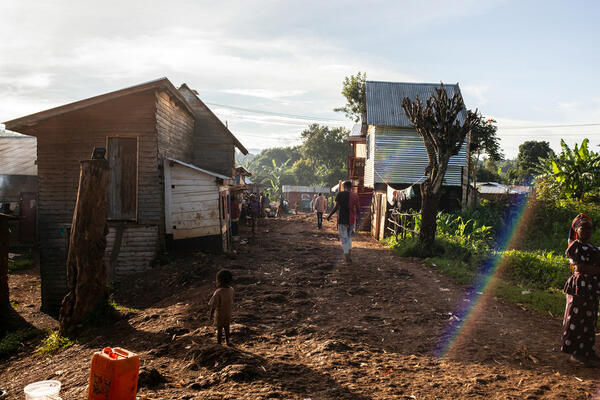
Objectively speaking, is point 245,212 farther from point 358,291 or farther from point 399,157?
point 358,291

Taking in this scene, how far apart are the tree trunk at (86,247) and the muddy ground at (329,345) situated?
62 centimetres

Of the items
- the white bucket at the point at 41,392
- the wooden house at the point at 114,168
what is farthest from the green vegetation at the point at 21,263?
the white bucket at the point at 41,392

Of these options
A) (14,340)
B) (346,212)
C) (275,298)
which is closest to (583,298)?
(275,298)

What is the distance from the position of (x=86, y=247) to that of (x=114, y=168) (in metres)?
5.60

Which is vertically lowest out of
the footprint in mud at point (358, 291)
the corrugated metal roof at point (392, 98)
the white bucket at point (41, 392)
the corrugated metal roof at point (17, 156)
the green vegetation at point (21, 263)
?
the green vegetation at point (21, 263)

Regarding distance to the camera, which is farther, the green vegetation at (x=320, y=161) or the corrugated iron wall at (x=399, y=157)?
the green vegetation at (x=320, y=161)

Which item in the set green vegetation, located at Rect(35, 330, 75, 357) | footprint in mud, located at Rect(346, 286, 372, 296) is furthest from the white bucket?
footprint in mud, located at Rect(346, 286, 372, 296)

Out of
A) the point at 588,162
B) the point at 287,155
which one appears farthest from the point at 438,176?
the point at 287,155

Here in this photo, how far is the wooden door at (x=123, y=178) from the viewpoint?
1184 cm

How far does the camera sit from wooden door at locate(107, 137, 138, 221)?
11844 millimetres

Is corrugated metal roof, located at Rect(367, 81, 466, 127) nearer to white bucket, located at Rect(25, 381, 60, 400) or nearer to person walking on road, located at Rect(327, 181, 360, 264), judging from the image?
person walking on road, located at Rect(327, 181, 360, 264)

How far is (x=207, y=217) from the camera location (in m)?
12.6

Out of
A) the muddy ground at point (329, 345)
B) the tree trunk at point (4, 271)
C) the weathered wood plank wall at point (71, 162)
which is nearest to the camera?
the muddy ground at point (329, 345)

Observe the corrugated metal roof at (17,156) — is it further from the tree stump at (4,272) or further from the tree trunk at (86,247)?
the tree trunk at (86,247)
